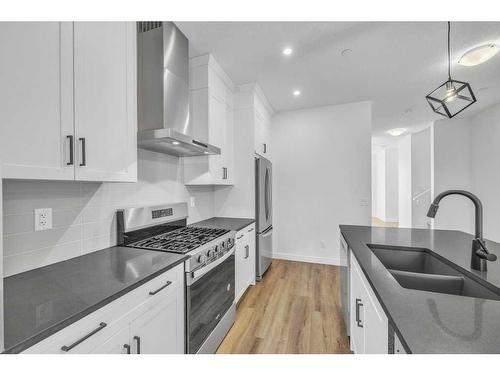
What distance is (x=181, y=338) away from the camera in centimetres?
136

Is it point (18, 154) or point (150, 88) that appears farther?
point (150, 88)

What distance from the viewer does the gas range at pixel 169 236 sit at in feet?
5.03

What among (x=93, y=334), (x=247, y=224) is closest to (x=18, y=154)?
(x=93, y=334)

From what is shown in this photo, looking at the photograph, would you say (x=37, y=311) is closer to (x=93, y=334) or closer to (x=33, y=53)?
(x=93, y=334)

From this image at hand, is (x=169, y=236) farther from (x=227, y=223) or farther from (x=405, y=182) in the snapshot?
(x=405, y=182)

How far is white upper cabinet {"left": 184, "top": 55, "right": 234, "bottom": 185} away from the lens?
7.66 feet

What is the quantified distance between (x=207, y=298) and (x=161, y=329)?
0.46m

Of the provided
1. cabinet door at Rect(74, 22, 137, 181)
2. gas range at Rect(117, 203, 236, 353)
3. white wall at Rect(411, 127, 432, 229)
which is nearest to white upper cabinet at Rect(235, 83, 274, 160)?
gas range at Rect(117, 203, 236, 353)

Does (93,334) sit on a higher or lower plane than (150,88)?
lower

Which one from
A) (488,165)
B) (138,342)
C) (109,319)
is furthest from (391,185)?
(109,319)

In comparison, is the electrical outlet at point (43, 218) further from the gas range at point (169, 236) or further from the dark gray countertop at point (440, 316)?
the dark gray countertop at point (440, 316)

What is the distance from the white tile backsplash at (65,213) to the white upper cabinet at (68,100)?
1.06ft

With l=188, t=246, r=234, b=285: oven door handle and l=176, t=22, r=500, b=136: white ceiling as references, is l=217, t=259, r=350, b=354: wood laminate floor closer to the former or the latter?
l=188, t=246, r=234, b=285: oven door handle

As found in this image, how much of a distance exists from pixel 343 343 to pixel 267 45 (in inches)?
109
